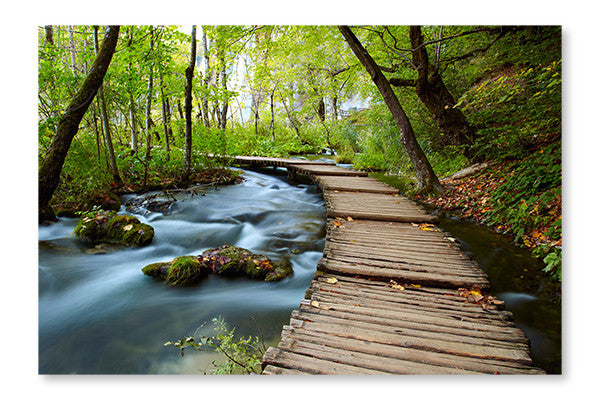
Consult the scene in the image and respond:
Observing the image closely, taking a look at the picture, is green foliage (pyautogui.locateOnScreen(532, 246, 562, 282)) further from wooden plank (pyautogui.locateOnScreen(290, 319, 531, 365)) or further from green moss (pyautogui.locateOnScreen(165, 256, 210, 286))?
green moss (pyautogui.locateOnScreen(165, 256, 210, 286))

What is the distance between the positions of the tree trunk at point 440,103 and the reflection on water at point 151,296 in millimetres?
3525

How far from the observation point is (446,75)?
6.39 metres

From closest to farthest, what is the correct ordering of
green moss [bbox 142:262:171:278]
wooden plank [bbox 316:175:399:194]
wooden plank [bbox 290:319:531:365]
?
wooden plank [bbox 290:319:531:365], green moss [bbox 142:262:171:278], wooden plank [bbox 316:175:399:194]

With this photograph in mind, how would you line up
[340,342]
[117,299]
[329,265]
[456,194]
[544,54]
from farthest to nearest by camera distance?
[456,194] → [544,54] → [117,299] → [329,265] → [340,342]

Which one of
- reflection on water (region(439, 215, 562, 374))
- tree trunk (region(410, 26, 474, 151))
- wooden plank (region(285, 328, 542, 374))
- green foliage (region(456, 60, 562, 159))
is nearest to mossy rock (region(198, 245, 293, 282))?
wooden plank (region(285, 328, 542, 374))

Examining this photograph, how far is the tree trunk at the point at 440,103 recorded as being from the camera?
5773 millimetres

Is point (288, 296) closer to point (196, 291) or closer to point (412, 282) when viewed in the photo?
point (196, 291)

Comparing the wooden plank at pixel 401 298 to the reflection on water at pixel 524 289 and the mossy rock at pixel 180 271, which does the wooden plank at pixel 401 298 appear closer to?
the reflection on water at pixel 524 289

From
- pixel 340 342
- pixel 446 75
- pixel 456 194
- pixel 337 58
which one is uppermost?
pixel 337 58

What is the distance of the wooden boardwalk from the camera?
143 cm

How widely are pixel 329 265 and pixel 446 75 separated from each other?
5866 mm

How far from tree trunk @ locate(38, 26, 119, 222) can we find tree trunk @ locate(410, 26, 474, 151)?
5.19 m
